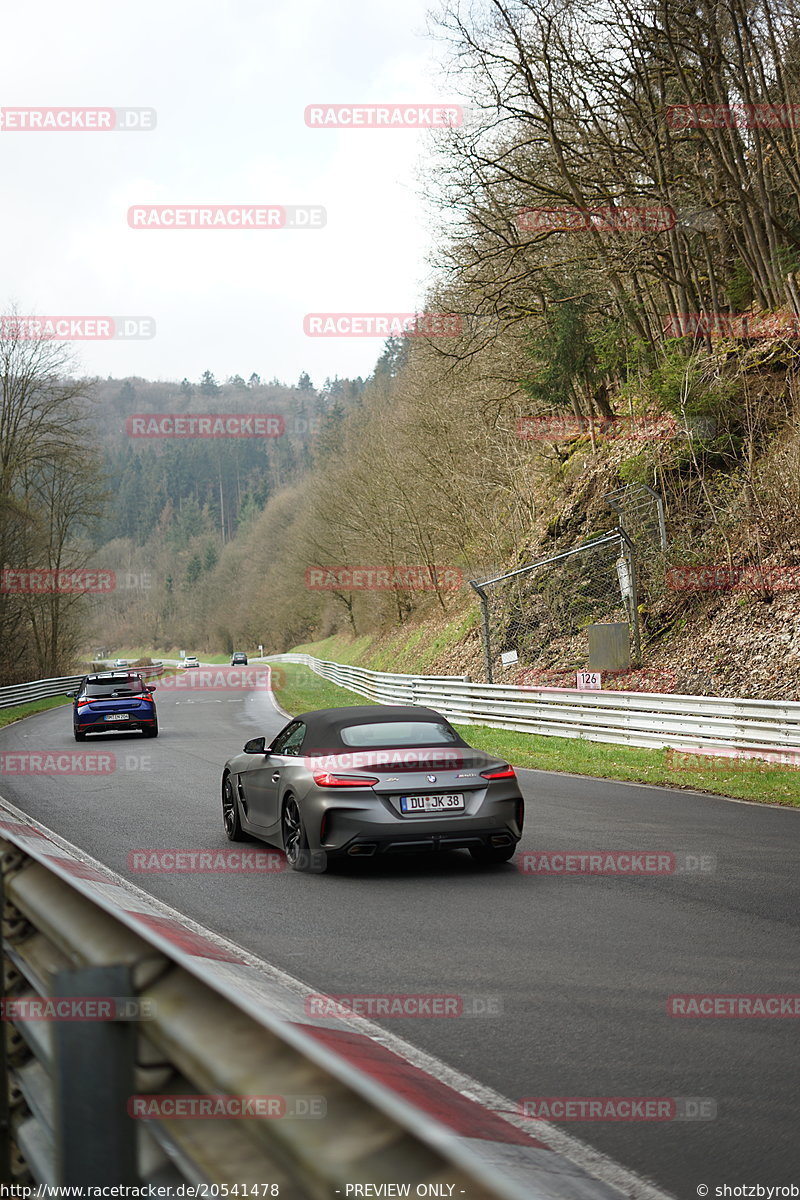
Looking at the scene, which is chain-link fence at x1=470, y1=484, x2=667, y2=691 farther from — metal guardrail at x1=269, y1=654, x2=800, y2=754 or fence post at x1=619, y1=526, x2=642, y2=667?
metal guardrail at x1=269, y1=654, x2=800, y2=754

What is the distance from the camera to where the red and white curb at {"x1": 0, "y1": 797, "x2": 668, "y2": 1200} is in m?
3.04

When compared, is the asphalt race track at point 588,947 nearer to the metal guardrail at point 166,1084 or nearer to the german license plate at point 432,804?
the german license plate at point 432,804

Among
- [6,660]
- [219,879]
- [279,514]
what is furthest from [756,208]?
[279,514]

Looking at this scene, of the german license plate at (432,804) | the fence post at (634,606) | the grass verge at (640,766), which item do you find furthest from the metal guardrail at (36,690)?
the german license plate at (432,804)

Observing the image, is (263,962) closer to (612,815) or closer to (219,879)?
(219,879)

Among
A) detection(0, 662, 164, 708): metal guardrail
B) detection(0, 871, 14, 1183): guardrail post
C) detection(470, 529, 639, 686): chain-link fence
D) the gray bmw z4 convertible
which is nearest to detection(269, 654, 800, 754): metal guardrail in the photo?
detection(470, 529, 639, 686): chain-link fence

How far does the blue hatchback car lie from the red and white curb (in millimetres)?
20540

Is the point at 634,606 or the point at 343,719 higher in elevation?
the point at 634,606

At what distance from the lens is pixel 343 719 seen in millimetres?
10516

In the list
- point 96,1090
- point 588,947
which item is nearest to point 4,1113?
point 96,1090

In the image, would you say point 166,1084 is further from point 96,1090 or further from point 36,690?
point 36,690

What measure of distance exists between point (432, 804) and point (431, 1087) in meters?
4.79

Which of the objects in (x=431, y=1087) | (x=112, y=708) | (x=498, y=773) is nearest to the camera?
(x=431, y=1087)

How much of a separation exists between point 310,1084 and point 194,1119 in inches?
15.0
